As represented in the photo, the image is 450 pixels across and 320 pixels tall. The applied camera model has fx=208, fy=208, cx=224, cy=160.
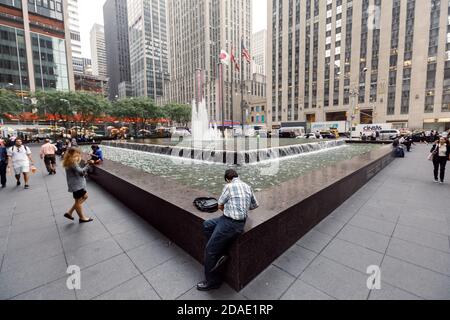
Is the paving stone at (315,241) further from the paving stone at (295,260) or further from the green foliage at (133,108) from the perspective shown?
the green foliage at (133,108)

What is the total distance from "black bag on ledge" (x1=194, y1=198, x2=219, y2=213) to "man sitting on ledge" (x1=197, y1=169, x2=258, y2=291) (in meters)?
0.48

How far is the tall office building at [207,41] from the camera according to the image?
8344 cm

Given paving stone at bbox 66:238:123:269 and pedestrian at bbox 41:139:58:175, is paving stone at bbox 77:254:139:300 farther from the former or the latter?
pedestrian at bbox 41:139:58:175

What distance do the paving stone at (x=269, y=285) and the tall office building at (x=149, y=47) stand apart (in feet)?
419

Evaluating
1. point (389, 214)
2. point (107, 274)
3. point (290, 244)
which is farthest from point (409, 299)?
point (107, 274)

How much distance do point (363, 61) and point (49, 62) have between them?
79622 millimetres

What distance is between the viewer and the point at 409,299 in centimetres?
266

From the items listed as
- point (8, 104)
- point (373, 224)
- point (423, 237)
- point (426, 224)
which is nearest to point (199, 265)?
point (373, 224)

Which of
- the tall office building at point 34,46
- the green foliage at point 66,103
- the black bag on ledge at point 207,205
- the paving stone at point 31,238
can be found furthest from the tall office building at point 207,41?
the black bag on ledge at point 207,205

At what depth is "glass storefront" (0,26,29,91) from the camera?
47.0 m

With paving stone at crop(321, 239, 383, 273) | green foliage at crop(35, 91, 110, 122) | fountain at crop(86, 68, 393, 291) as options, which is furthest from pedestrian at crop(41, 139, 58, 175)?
green foliage at crop(35, 91, 110, 122)

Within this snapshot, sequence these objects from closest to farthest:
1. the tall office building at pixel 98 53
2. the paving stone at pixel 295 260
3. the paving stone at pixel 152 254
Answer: the paving stone at pixel 295 260
the paving stone at pixel 152 254
the tall office building at pixel 98 53

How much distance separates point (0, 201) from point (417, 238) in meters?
11.6
